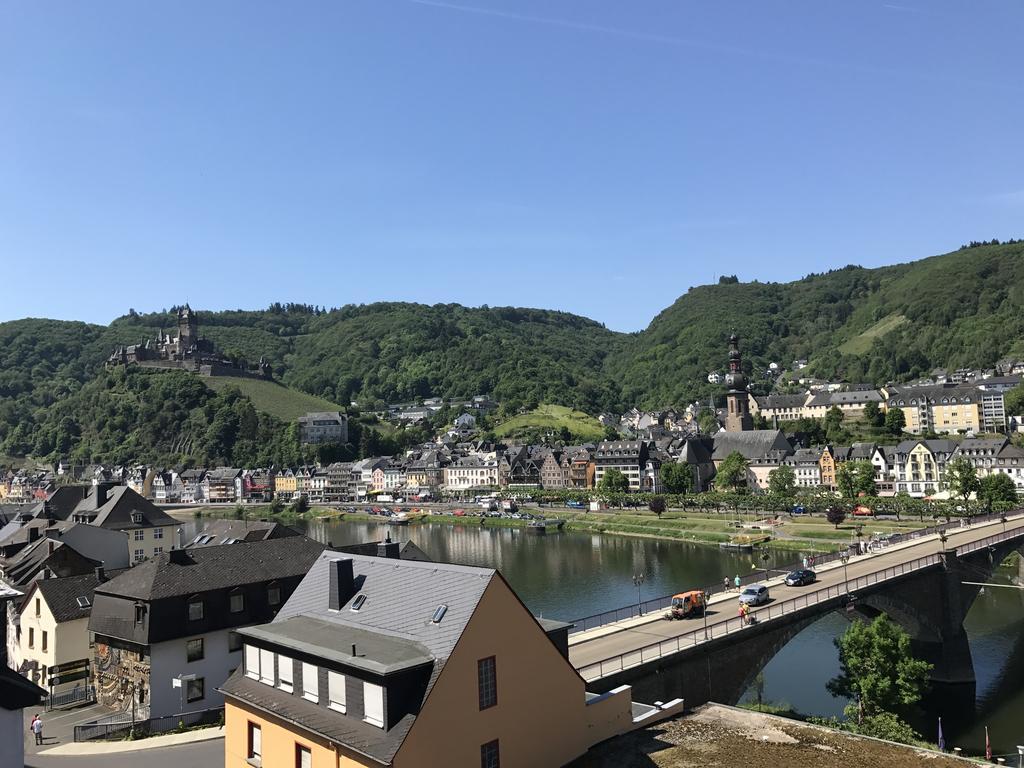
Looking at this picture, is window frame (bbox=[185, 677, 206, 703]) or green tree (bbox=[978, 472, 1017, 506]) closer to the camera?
window frame (bbox=[185, 677, 206, 703])

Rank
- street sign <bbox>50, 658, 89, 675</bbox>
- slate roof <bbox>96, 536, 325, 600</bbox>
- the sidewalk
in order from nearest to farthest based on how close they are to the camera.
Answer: the sidewalk → slate roof <bbox>96, 536, 325, 600</bbox> → street sign <bbox>50, 658, 89, 675</bbox>

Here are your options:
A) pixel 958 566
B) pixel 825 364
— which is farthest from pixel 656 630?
pixel 825 364

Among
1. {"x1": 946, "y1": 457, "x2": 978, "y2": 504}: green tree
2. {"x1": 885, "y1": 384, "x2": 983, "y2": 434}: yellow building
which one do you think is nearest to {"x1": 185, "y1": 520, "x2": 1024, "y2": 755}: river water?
{"x1": 946, "y1": 457, "x2": 978, "y2": 504}: green tree

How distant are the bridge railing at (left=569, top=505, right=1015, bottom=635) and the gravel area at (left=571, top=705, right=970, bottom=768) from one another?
10.6 ft

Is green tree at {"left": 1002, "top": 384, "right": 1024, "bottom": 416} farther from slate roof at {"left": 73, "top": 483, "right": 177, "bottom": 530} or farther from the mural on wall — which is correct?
the mural on wall

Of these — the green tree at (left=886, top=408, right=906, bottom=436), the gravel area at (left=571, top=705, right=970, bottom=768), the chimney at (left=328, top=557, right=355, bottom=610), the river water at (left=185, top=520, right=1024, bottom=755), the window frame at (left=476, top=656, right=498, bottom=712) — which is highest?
the green tree at (left=886, top=408, right=906, bottom=436)

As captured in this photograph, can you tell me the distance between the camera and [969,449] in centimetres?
9031

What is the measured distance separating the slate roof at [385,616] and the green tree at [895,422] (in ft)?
372

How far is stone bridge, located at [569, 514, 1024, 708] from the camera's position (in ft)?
74.7

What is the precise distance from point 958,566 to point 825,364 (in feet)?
530

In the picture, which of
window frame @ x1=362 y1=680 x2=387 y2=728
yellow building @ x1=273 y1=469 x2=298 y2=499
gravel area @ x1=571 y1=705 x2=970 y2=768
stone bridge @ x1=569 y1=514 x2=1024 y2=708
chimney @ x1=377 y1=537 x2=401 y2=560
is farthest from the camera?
yellow building @ x1=273 y1=469 x2=298 y2=499

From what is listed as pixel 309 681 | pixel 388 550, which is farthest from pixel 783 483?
pixel 309 681

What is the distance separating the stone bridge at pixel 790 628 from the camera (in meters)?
22.8

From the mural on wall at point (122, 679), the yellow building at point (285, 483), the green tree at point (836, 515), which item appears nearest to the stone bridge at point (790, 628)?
the mural on wall at point (122, 679)
